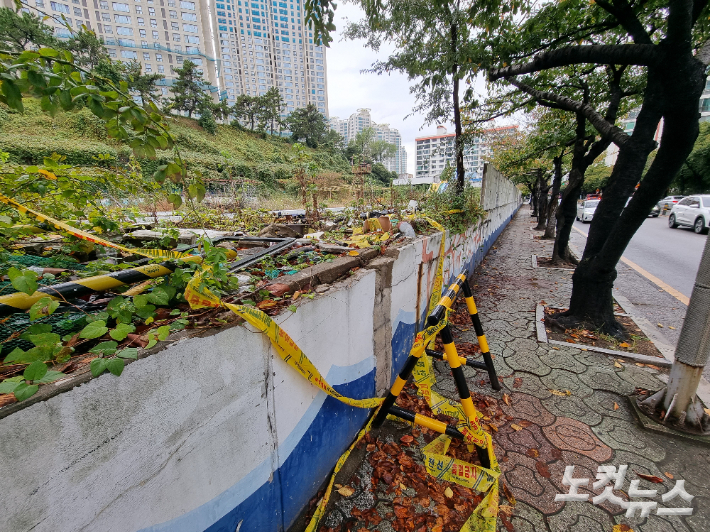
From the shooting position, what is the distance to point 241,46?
8906cm

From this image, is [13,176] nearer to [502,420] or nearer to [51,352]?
[51,352]

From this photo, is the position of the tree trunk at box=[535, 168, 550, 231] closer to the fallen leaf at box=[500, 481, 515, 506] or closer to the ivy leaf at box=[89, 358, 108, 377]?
the fallen leaf at box=[500, 481, 515, 506]

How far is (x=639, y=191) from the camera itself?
3570mm

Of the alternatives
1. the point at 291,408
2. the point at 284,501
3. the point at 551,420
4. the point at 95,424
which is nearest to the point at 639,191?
the point at 551,420

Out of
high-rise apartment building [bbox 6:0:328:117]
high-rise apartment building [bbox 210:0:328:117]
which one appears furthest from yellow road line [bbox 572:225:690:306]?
high-rise apartment building [bbox 210:0:328:117]

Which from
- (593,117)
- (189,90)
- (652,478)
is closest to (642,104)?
(593,117)

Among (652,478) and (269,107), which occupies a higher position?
(269,107)

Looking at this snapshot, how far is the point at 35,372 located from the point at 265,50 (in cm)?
11493

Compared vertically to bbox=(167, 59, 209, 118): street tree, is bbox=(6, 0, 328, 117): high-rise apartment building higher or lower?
higher

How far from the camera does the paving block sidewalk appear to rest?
6.29ft

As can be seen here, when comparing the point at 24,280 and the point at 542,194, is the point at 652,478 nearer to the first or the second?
the point at 24,280

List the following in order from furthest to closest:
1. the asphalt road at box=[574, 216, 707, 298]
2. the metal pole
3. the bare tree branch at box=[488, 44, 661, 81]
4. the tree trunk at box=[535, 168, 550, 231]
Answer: the tree trunk at box=[535, 168, 550, 231], the asphalt road at box=[574, 216, 707, 298], the bare tree branch at box=[488, 44, 661, 81], the metal pole

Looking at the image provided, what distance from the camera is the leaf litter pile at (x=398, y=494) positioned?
1.91 meters

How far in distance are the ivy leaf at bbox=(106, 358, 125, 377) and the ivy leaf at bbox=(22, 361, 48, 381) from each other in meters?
0.15
